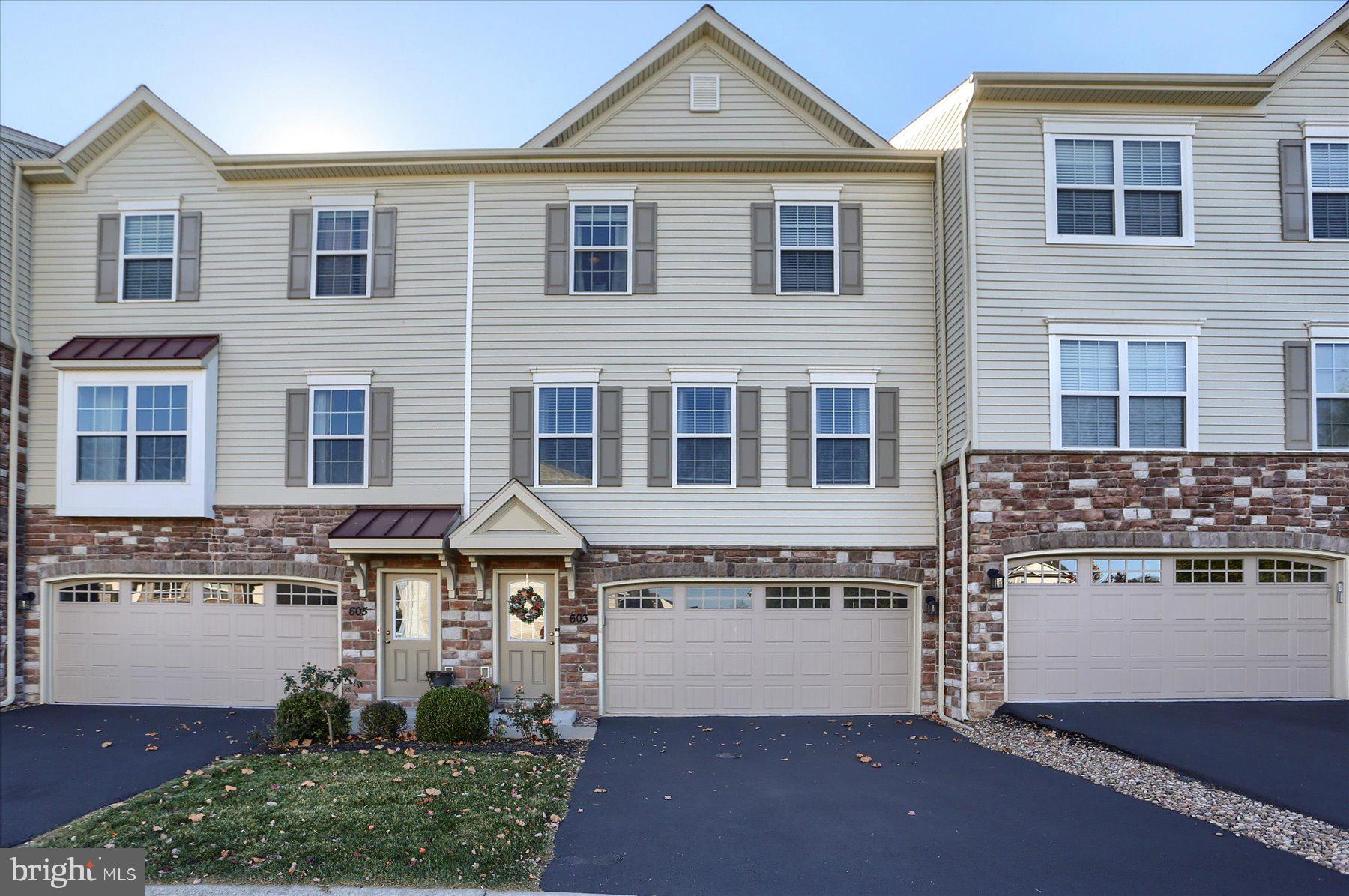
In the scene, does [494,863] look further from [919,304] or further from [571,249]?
[919,304]

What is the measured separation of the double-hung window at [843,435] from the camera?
486 inches

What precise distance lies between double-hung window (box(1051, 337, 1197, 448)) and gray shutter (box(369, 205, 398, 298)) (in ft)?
31.2

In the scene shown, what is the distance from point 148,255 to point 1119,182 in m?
14.2

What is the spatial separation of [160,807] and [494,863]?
3526 mm

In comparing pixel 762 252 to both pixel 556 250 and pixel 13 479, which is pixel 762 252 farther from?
pixel 13 479

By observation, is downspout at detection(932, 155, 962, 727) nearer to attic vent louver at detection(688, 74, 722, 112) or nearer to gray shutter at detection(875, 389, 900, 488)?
gray shutter at detection(875, 389, 900, 488)

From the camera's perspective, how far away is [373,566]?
1241cm

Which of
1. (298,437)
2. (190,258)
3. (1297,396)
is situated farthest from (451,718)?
(1297,396)

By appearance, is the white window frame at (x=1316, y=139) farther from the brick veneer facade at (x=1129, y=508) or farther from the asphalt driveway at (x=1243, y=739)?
the asphalt driveway at (x=1243, y=739)

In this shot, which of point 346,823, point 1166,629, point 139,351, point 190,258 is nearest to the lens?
point 346,823

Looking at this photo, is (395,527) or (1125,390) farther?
(395,527)

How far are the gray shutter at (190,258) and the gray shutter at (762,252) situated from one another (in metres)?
8.36

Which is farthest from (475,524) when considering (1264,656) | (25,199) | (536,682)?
(1264,656)

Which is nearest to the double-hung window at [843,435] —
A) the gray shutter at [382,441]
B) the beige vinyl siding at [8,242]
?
the gray shutter at [382,441]
